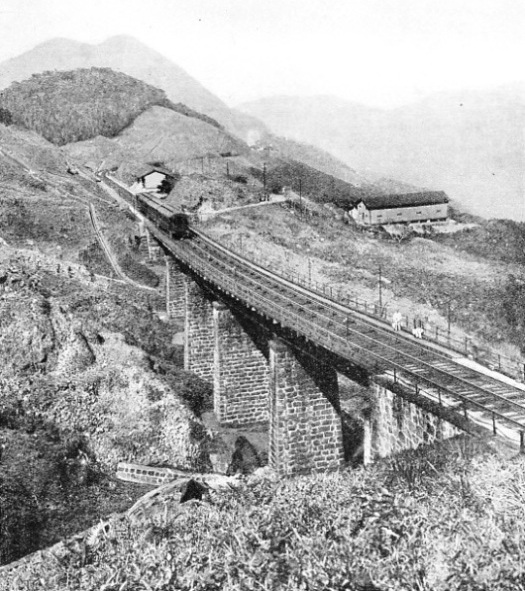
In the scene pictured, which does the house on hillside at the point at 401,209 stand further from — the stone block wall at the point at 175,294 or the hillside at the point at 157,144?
the stone block wall at the point at 175,294

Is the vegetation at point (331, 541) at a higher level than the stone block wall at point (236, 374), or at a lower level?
higher

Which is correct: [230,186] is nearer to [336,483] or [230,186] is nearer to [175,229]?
[175,229]

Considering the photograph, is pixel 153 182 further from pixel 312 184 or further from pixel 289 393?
pixel 289 393

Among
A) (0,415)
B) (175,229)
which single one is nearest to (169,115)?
(175,229)

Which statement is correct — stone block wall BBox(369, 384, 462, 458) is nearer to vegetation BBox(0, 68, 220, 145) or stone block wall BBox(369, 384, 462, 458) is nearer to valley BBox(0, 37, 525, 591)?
valley BBox(0, 37, 525, 591)

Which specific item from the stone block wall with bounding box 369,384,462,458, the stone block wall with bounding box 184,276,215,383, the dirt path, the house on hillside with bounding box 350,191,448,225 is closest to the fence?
the stone block wall with bounding box 369,384,462,458

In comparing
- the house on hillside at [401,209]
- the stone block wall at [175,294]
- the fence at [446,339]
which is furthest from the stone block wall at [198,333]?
the house on hillside at [401,209]
